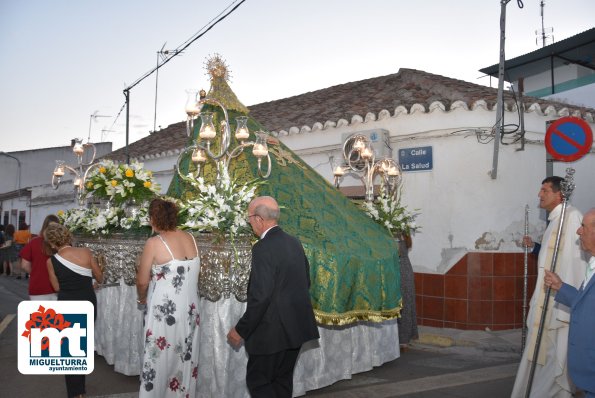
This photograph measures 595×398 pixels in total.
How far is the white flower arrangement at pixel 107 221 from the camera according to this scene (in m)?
6.57

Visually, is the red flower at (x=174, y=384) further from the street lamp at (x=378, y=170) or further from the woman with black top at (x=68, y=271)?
the street lamp at (x=378, y=170)

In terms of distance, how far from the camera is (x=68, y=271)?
528 cm

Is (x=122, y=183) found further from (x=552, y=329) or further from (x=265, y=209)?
(x=552, y=329)

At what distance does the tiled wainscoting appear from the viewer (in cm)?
911

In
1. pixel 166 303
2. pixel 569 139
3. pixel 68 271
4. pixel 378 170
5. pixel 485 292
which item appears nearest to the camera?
pixel 166 303

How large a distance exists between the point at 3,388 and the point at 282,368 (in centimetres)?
353

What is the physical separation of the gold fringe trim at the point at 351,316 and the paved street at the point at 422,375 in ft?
2.54

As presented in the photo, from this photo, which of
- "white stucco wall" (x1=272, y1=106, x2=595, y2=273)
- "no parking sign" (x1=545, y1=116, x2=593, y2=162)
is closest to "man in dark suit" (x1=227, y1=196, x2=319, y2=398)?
"no parking sign" (x1=545, y1=116, x2=593, y2=162)

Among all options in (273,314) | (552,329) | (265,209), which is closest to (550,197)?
(552,329)

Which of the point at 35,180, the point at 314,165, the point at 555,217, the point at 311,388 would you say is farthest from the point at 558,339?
the point at 35,180

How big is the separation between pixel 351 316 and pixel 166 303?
1.82 meters

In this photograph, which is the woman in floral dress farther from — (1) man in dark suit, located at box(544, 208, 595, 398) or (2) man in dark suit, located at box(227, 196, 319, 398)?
(1) man in dark suit, located at box(544, 208, 595, 398)

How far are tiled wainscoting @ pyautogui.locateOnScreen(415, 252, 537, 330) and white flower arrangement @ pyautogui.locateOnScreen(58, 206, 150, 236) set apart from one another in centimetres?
509

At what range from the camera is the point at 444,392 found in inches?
237
